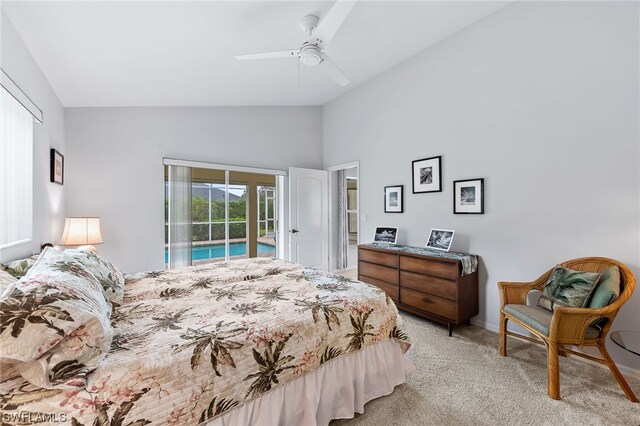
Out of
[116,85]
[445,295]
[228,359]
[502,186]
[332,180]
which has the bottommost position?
[445,295]

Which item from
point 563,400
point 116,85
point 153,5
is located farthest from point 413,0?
point 563,400

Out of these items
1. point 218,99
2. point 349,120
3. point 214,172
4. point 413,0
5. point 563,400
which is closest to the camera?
point 563,400

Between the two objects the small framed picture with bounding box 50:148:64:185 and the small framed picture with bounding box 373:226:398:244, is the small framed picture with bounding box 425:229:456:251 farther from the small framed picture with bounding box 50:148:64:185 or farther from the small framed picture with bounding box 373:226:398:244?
the small framed picture with bounding box 50:148:64:185

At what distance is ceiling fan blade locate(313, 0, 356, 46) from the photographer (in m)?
1.77

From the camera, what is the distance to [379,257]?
348cm

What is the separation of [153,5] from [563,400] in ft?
12.8

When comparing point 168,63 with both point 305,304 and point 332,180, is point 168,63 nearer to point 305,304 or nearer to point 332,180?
point 305,304

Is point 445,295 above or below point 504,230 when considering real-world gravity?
below

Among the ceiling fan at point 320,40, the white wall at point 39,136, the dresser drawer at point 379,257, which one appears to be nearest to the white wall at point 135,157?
the white wall at point 39,136

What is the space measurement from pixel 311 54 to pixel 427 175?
80.2 inches

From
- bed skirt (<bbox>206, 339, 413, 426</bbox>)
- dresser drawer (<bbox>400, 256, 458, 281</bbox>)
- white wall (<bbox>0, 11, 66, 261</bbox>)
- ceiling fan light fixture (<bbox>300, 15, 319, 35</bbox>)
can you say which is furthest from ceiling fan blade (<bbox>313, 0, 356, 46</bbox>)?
dresser drawer (<bbox>400, 256, 458, 281</bbox>)

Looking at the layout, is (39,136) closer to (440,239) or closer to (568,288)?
(440,239)

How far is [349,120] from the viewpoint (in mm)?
4695

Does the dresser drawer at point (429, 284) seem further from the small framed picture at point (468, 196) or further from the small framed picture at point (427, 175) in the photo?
the small framed picture at point (427, 175)
